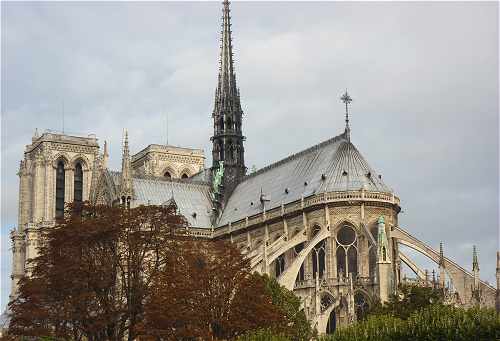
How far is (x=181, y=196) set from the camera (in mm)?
102875

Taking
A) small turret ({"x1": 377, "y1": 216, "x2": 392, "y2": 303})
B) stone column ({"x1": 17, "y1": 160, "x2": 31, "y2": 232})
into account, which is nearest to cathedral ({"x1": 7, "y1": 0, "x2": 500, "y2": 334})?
small turret ({"x1": 377, "y1": 216, "x2": 392, "y2": 303})

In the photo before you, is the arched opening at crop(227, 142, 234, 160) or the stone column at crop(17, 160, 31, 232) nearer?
the arched opening at crop(227, 142, 234, 160)

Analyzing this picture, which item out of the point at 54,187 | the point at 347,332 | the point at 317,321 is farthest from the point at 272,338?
the point at 54,187

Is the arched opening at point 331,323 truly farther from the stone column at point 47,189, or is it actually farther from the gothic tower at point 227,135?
the stone column at point 47,189

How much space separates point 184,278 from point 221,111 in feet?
148

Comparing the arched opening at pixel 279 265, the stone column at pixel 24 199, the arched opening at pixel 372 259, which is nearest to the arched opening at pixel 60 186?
the stone column at pixel 24 199

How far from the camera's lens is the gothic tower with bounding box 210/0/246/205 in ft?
345

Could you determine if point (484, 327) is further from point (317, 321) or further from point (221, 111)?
point (221, 111)

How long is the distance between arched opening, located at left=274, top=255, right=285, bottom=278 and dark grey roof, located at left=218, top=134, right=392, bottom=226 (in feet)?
15.4

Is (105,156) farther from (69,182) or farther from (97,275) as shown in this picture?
(97,275)

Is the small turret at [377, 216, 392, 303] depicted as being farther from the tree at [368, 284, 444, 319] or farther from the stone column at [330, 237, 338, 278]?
the stone column at [330, 237, 338, 278]

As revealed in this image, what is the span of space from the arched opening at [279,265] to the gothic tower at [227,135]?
1660cm

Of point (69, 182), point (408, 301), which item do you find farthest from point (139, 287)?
point (69, 182)

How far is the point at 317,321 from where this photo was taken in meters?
75.7
